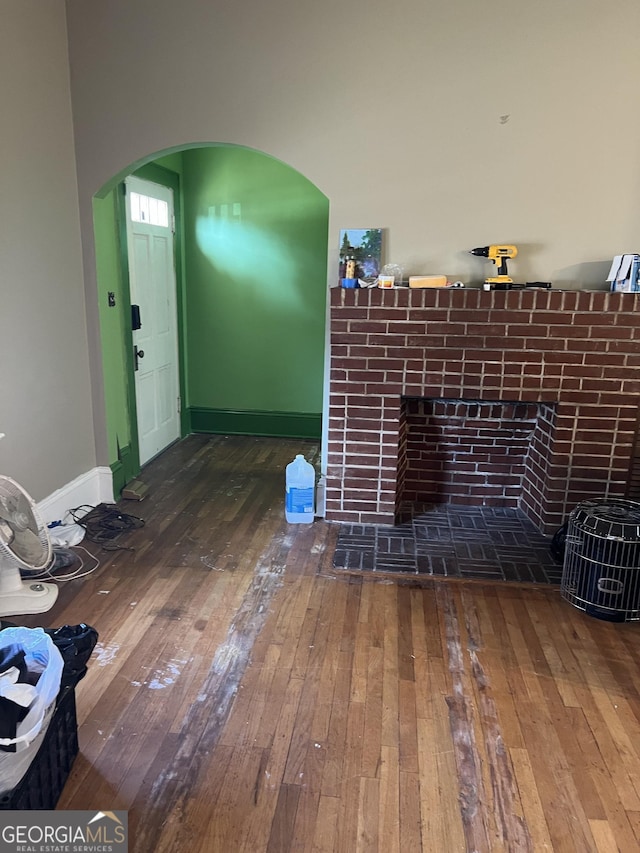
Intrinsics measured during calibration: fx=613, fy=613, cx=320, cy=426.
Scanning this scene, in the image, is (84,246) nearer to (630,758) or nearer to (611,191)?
(611,191)

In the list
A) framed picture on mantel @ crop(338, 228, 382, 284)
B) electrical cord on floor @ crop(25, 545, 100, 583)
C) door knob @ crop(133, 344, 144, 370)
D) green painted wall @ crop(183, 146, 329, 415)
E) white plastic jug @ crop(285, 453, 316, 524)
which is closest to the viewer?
electrical cord on floor @ crop(25, 545, 100, 583)

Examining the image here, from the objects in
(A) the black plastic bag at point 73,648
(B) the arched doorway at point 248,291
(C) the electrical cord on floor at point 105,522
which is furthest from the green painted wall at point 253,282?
(A) the black plastic bag at point 73,648

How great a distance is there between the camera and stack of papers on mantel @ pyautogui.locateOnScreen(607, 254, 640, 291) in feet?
9.93

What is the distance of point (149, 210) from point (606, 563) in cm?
371

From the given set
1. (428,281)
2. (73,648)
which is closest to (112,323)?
(428,281)

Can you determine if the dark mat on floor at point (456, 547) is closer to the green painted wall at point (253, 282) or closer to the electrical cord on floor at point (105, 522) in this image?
the electrical cord on floor at point (105, 522)

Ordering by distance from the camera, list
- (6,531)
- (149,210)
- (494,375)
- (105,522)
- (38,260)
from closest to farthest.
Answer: (6,531) → (38,260) → (494,375) → (105,522) → (149,210)

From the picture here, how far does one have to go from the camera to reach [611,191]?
3104 millimetres

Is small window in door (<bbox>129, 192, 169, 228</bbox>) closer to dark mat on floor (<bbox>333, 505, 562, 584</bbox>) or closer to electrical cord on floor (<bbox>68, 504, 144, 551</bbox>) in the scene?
electrical cord on floor (<bbox>68, 504, 144, 551</bbox>)

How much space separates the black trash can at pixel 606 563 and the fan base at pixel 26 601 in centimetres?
235

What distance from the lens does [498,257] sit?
3.16 m

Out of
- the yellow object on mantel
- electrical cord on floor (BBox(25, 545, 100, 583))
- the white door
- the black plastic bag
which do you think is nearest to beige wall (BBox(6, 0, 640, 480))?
the yellow object on mantel

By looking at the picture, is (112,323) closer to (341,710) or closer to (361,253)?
(361,253)

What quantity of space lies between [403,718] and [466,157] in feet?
8.75
